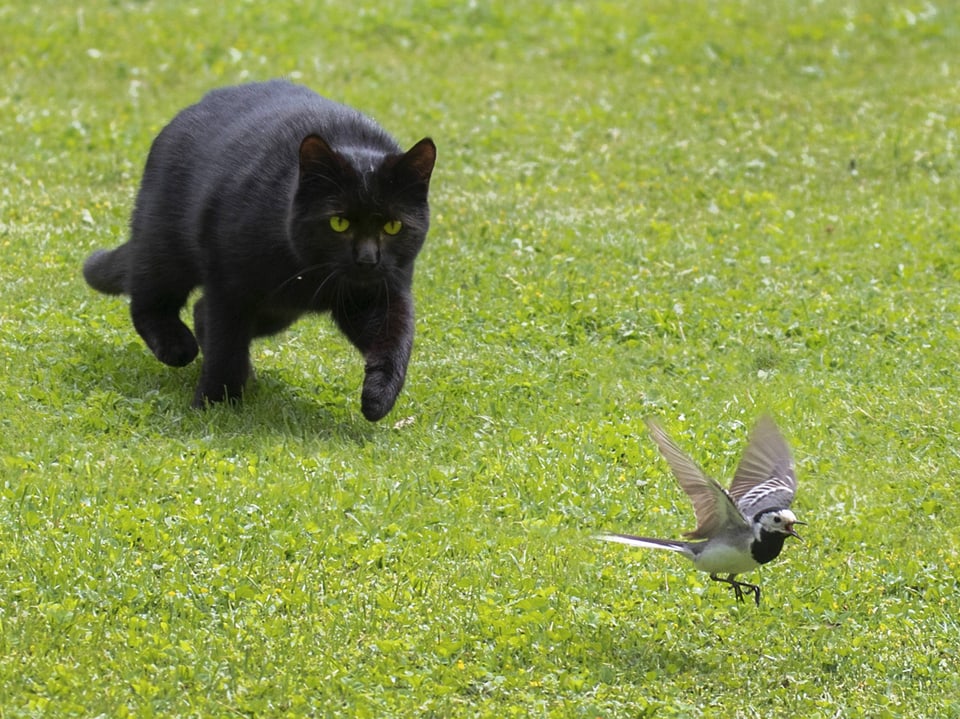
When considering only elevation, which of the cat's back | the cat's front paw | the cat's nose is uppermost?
the cat's back

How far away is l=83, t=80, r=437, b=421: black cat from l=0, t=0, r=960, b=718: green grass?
1.30 feet

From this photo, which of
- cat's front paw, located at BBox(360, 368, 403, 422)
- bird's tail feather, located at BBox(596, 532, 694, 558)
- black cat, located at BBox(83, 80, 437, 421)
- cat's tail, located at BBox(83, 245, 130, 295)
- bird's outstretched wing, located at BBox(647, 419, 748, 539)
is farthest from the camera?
cat's tail, located at BBox(83, 245, 130, 295)

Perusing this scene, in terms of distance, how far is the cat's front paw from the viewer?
7551 mm

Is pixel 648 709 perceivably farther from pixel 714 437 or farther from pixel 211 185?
pixel 211 185

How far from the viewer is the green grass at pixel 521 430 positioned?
18.7ft

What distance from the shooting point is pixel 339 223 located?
7242 mm

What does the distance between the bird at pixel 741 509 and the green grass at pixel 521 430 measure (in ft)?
2.00

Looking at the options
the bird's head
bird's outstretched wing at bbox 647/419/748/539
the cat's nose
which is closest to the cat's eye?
the cat's nose

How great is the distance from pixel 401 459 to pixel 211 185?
1.82 m

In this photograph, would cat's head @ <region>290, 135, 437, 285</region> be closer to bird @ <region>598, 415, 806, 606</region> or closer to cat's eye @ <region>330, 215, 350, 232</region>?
cat's eye @ <region>330, 215, 350, 232</region>

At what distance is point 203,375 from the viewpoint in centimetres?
795

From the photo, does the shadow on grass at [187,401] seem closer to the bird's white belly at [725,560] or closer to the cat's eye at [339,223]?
the cat's eye at [339,223]

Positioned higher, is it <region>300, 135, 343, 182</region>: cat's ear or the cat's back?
<region>300, 135, 343, 182</region>: cat's ear

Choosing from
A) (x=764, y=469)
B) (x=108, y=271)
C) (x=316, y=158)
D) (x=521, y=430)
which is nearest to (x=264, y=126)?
(x=316, y=158)
